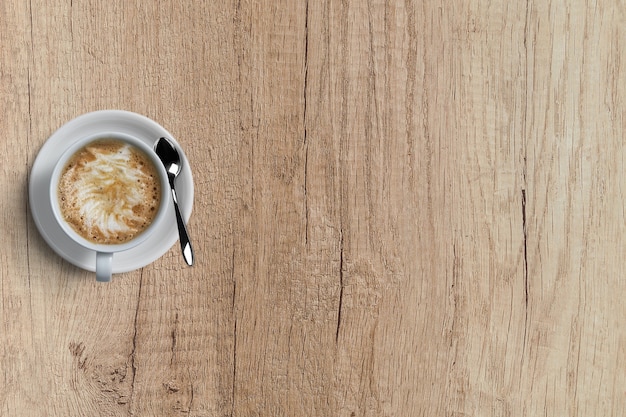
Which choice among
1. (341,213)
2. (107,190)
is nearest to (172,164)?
(107,190)

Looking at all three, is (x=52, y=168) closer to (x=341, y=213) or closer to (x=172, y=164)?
(x=172, y=164)

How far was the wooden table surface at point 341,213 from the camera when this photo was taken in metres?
1.07

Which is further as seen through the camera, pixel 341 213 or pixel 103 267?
pixel 341 213

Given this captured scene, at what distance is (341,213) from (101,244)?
0.35 metres

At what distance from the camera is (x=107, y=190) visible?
1014mm

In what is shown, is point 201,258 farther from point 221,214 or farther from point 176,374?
point 176,374

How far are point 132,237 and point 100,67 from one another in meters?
0.25

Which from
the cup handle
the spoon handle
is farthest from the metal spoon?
the cup handle

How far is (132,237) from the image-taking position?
102 centimetres

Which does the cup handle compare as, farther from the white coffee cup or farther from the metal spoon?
the metal spoon

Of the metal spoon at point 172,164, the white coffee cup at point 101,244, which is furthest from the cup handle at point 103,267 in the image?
the metal spoon at point 172,164

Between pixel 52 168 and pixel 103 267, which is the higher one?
pixel 52 168

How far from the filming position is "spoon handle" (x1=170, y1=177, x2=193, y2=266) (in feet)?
3.38

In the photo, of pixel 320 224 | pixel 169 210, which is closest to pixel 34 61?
pixel 169 210
